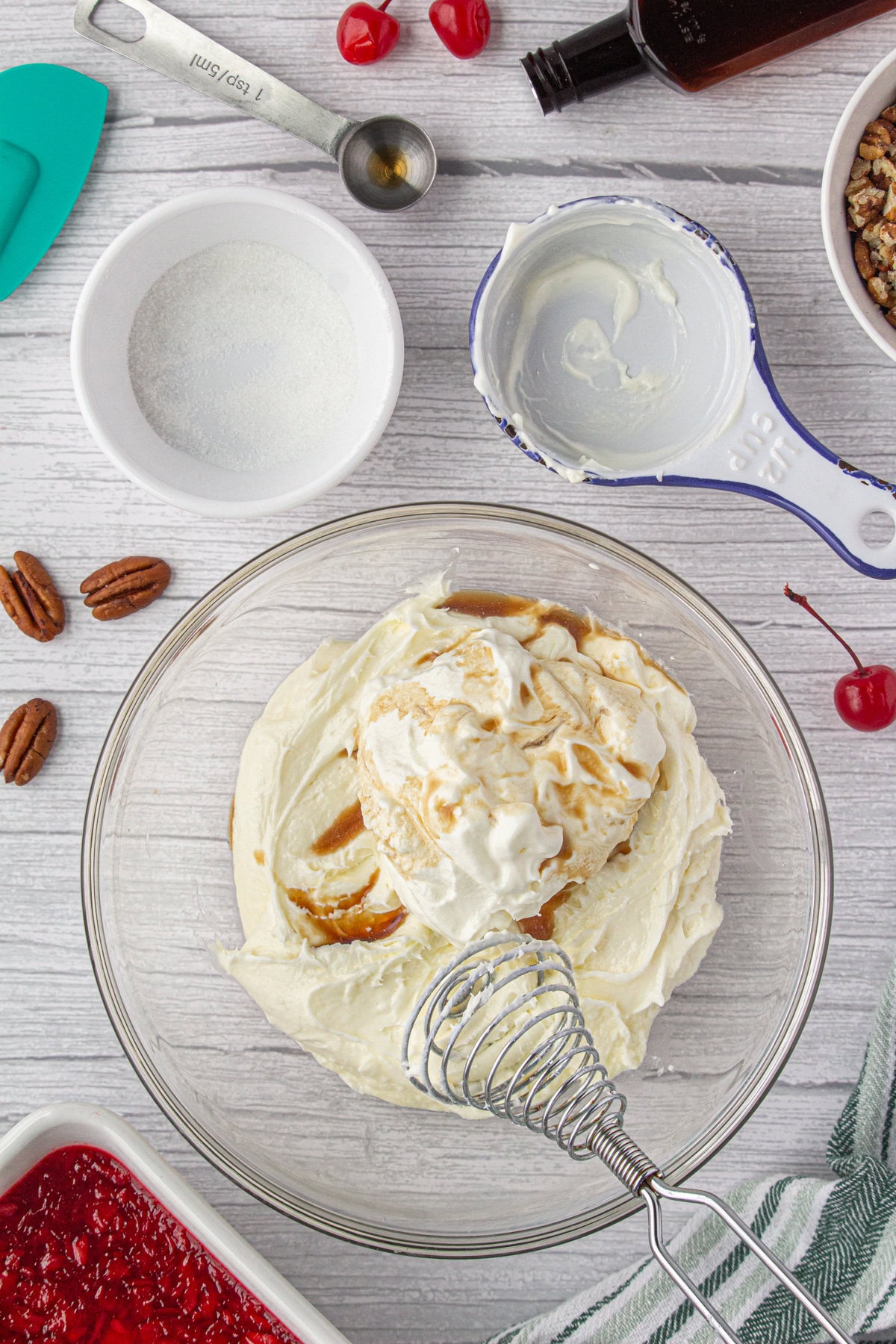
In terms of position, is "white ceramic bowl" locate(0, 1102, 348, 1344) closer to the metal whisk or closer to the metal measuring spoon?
the metal whisk

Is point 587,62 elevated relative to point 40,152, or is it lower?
elevated

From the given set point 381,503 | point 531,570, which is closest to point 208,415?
point 381,503

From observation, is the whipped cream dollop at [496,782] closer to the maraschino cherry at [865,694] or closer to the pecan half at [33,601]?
the maraschino cherry at [865,694]

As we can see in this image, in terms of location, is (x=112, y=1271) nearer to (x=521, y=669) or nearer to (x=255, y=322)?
(x=521, y=669)

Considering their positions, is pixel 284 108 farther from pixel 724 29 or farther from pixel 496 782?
pixel 496 782

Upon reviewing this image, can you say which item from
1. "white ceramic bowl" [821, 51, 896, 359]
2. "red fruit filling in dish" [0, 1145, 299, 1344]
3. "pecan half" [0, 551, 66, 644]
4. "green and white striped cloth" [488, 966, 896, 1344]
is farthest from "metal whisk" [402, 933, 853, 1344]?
"white ceramic bowl" [821, 51, 896, 359]

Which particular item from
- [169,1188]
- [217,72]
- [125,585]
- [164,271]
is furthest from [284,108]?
[169,1188]

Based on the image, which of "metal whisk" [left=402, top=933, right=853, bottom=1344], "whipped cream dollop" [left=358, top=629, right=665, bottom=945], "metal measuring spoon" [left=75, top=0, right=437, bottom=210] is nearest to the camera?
"metal whisk" [left=402, top=933, right=853, bottom=1344]
